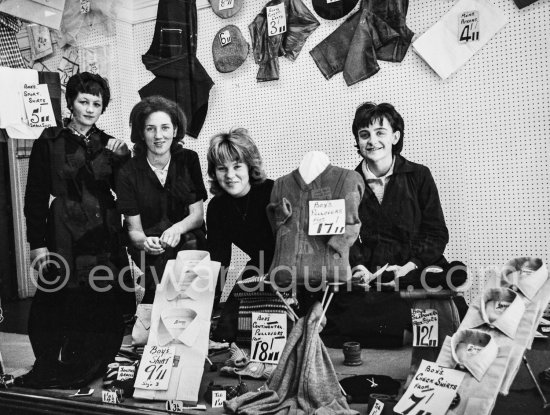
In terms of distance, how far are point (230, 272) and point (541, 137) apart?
143 centimetres

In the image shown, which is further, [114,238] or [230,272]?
[114,238]

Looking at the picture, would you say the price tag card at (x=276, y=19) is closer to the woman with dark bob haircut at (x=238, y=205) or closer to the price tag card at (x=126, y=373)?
the woman with dark bob haircut at (x=238, y=205)

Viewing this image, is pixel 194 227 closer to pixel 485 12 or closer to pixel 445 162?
pixel 445 162

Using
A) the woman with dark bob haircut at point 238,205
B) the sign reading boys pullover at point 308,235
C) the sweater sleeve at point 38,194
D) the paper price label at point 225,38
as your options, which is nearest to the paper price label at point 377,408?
the sign reading boys pullover at point 308,235

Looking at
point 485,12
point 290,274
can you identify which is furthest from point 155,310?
point 485,12

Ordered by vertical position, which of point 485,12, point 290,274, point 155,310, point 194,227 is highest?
point 485,12

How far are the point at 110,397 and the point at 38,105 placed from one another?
1.52 metres

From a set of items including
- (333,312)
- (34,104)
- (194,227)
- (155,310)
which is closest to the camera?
(333,312)

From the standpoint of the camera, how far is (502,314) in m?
1.96

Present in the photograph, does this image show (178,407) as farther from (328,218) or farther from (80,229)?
(80,229)

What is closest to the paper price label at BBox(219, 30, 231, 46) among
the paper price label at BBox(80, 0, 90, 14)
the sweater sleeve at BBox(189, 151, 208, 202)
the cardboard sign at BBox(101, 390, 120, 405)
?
the sweater sleeve at BBox(189, 151, 208, 202)

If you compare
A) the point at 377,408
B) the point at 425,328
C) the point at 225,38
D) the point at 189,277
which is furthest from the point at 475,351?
the point at 225,38

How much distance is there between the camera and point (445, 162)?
2.20 meters

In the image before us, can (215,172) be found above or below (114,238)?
above
